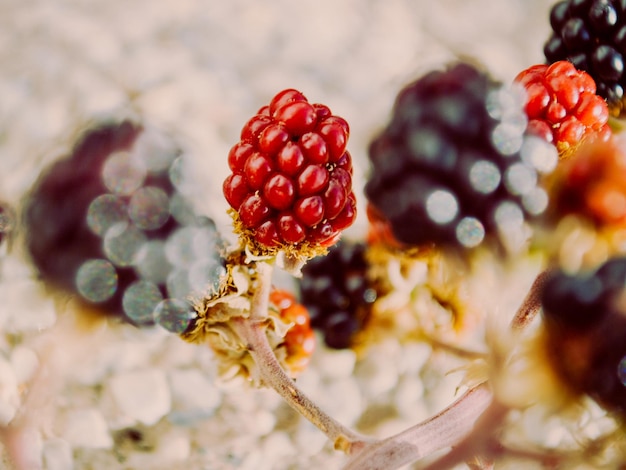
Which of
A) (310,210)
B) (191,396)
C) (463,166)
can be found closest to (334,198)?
(310,210)

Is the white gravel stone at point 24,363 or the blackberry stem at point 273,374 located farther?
the white gravel stone at point 24,363

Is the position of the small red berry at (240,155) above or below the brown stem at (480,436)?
above

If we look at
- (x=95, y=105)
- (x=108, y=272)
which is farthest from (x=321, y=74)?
(x=108, y=272)

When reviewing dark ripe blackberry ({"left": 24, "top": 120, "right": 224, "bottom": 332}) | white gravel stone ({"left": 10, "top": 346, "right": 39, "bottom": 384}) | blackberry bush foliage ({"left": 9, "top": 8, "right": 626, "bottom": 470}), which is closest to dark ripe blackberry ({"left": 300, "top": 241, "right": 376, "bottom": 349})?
blackberry bush foliage ({"left": 9, "top": 8, "right": 626, "bottom": 470})

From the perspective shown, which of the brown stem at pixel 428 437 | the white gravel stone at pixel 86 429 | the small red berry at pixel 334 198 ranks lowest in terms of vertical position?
the brown stem at pixel 428 437

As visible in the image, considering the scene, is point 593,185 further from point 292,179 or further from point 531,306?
point 292,179

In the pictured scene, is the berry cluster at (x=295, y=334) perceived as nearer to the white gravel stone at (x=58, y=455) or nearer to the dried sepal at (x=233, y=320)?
the dried sepal at (x=233, y=320)

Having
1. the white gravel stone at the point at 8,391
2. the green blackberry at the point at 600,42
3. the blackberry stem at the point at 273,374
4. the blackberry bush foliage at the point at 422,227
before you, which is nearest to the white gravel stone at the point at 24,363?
the white gravel stone at the point at 8,391
